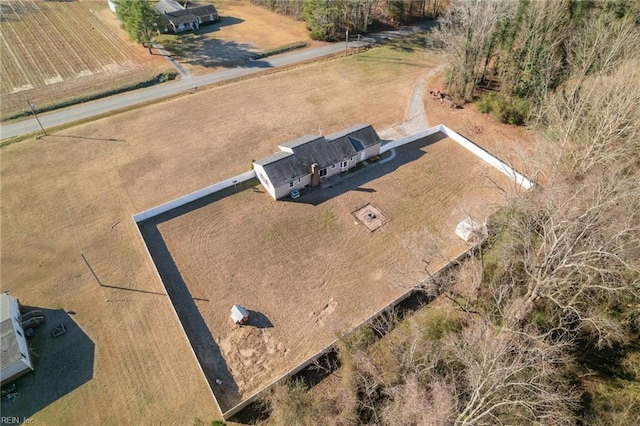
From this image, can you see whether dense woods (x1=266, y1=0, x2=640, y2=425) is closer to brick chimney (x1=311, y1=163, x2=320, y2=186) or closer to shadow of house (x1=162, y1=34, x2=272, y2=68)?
brick chimney (x1=311, y1=163, x2=320, y2=186)

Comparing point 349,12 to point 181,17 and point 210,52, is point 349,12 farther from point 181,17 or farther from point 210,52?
point 181,17

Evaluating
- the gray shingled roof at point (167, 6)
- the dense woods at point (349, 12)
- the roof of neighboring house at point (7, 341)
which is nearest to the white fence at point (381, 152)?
the roof of neighboring house at point (7, 341)

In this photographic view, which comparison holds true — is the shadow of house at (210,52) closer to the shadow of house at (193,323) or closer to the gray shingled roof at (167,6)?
the gray shingled roof at (167,6)

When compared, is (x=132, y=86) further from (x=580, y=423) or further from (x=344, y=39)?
(x=580, y=423)

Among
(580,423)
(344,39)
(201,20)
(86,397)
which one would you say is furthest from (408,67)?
(86,397)

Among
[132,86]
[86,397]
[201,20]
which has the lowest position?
[86,397]

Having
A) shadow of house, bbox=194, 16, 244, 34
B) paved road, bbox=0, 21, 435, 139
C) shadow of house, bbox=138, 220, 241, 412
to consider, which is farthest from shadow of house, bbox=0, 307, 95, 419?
shadow of house, bbox=194, 16, 244, 34
